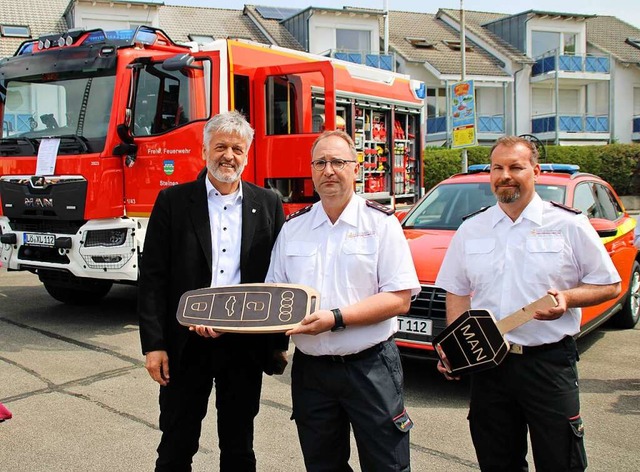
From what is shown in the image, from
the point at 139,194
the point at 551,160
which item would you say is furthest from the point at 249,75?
the point at 551,160

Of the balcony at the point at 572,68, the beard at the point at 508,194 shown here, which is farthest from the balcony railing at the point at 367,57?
the beard at the point at 508,194

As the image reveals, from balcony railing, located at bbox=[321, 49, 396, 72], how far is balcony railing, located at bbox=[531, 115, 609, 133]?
8740mm

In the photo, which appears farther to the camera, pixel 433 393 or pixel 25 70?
pixel 25 70

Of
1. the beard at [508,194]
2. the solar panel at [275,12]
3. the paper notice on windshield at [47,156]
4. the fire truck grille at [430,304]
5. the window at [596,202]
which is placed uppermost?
the solar panel at [275,12]

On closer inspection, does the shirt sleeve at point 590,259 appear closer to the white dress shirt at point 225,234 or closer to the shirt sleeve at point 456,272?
the shirt sleeve at point 456,272

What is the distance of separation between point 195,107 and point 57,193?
172 cm

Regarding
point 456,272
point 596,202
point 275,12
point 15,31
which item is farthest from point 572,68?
point 456,272

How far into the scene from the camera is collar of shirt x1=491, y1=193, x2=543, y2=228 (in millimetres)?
2729

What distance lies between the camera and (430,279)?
5.11 metres

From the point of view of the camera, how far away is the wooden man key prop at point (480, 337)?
8.17ft

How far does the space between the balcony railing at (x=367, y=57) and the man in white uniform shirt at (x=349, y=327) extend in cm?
3059

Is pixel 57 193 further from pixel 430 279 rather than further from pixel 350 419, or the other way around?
pixel 350 419

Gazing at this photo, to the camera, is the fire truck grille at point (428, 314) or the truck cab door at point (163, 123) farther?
the truck cab door at point (163, 123)

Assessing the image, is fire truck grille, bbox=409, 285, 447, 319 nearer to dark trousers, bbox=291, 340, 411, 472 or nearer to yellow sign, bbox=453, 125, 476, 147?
dark trousers, bbox=291, 340, 411, 472
